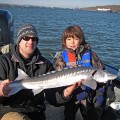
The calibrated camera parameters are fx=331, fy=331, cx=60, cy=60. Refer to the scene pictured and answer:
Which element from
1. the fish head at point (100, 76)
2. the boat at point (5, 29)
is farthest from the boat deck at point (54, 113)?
the boat at point (5, 29)

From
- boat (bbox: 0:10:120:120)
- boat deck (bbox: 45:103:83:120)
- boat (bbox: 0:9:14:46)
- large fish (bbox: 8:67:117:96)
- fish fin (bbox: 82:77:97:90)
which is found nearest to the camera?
large fish (bbox: 8:67:117:96)

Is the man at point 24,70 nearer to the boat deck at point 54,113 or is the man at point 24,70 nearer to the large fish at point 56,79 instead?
the large fish at point 56,79

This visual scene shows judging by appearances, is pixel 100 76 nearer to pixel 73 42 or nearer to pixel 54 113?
pixel 73 42

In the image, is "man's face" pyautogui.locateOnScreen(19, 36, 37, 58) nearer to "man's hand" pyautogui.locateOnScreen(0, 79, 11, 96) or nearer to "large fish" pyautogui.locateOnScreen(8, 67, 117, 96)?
"large fish" pyautogui.locateOnScreen(8, 67, 117, 96)

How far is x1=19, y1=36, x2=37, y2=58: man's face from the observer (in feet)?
13.1

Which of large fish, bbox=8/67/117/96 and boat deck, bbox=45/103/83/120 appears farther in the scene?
boat deck, bbox=45/103/83/120

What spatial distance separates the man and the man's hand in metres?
0.07

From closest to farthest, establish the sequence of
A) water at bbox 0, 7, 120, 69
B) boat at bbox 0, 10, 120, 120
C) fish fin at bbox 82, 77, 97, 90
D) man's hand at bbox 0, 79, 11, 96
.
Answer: man's hand at bbox 0, 79, 11, 96, fish fin at bbox 82, 77, 97, 90, boat at bbox 0, 10, 120, 120, water at bbox 0, 7, 120, 69

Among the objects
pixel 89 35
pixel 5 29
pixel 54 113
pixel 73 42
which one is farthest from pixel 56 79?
pixel 89 35

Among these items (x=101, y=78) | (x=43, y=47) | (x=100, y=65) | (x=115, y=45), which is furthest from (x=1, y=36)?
(x=115, y=45)

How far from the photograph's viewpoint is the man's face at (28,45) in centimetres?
399

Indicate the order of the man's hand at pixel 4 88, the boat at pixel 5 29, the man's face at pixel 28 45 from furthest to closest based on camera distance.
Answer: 1. the boat at pixel 5 29
2. the man's face at pixel 28 45
3. the man's hand at pixel 4 88

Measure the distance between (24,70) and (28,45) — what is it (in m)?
0.31

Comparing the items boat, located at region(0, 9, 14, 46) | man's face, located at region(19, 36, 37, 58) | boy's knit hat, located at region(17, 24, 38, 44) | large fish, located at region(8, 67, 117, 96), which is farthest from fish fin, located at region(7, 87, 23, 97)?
boat, located at region(0, 9, 14, 46)
